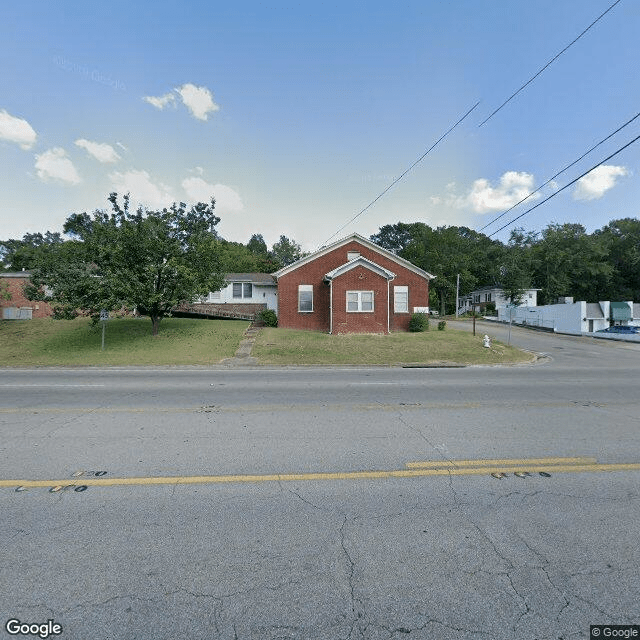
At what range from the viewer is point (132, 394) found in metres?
9.28

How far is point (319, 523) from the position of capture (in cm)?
347

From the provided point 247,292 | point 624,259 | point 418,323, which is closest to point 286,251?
point 247,292

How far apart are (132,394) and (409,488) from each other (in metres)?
7.66

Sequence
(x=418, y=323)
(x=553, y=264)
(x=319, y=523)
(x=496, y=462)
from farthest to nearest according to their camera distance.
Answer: (x=553, y=264), (x=418, y=323), (x=496, y=462), (x=319, y=523)

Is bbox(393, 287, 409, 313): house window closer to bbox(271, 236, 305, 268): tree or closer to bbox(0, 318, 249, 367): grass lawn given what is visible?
bbox(0, 318, 249, 367): grass lawn

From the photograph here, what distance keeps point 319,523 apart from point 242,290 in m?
31.2

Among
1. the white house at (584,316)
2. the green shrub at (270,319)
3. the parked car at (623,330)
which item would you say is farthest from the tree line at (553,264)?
the green shrub at (270,319)

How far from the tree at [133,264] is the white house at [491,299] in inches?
1580

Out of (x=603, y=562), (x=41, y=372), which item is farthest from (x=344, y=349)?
(x=603, y=562)

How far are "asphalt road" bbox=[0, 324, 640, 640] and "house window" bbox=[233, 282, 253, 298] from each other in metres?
26.4

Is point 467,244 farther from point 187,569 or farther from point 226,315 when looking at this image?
point 187,569

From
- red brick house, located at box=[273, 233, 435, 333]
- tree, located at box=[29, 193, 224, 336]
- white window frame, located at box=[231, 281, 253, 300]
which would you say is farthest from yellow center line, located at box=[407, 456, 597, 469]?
white window frame, located at box=[231, 281, 253, 300]

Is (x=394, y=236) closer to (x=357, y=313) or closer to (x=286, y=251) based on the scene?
(x=286, y=251)

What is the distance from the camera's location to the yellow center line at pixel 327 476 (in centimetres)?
428
